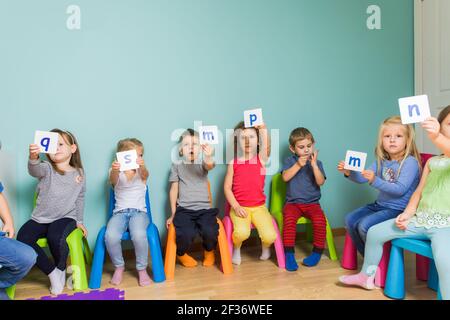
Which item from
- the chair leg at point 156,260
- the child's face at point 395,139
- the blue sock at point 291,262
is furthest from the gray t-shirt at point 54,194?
the child's face at point 395,139

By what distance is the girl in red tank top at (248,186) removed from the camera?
2283 mm

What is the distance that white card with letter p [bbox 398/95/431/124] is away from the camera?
177 centimetres

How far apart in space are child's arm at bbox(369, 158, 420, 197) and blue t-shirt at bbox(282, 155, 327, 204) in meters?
0.45

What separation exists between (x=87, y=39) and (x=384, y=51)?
2.02 meters

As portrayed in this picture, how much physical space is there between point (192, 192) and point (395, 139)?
3.85 ft

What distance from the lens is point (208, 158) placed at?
7.56 feet

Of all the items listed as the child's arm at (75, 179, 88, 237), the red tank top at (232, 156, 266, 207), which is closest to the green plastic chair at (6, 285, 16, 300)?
the child's arm at (75, 179, 88, 237)

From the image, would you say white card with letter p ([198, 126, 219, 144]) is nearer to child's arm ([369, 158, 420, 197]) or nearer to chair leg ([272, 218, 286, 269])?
chair leg ([272, 218, 286, 269])

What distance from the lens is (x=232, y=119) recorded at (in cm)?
256

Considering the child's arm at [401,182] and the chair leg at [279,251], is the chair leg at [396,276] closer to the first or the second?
the child's arm at [401,182]

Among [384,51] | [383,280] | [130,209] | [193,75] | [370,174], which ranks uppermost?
[384,51]

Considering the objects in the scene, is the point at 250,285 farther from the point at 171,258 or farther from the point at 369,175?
the point at 369,175
